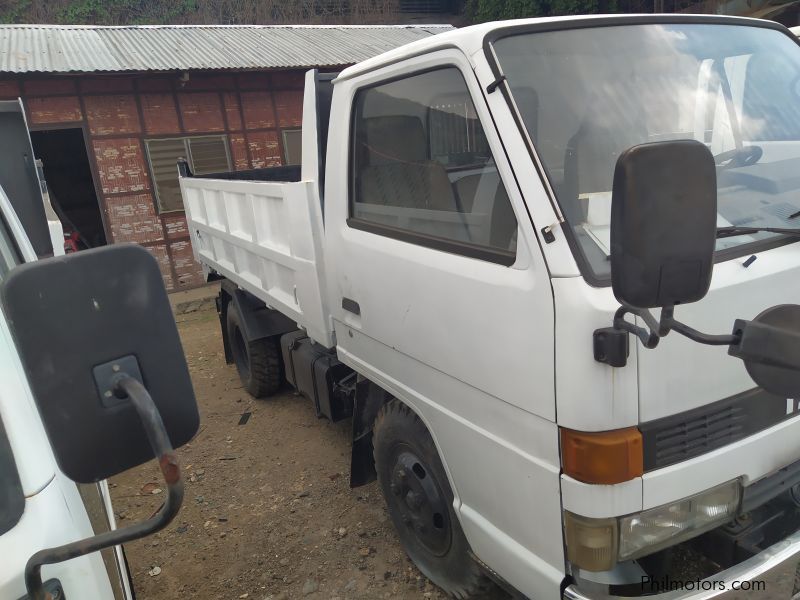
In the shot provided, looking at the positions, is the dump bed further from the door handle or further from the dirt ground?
the dirt ground

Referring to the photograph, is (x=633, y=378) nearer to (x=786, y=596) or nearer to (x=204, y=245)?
(x=786, y=596)

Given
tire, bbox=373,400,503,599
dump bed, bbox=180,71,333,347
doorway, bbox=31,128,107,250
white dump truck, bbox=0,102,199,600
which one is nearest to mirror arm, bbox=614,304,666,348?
white dump truck, bbox=0,102,199,600

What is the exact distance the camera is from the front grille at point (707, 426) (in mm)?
1677

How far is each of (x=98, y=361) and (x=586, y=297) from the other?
1184mm

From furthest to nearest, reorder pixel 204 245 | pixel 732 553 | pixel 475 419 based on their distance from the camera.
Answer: pixel 204 245 < pixel 475 419 < pixel 732 553

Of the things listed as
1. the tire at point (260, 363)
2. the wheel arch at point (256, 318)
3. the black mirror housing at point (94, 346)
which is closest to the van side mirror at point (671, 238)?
the black mirror housing at point (94, 346)

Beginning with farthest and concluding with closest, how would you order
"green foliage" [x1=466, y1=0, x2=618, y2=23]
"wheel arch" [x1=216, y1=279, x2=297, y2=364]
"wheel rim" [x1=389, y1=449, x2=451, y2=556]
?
"green foliage" [x1=466, y1=0, x2=618, y2=23]
"wheel arch" [x1=216, y1=279, x2=297, y2=364]
"wheel rim" [x1=389, y1=449, x2=451, y2=556]

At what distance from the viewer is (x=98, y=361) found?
1.07 meters

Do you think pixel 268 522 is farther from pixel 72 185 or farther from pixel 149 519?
pixel 72 185

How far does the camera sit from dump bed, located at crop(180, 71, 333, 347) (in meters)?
3.08

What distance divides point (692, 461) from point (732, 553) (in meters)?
0.43

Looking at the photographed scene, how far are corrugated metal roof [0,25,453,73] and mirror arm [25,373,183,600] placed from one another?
30.2 feet

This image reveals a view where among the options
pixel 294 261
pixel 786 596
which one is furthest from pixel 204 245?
pixel 786 596

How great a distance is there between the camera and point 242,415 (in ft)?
16.5
